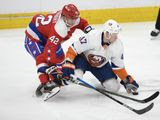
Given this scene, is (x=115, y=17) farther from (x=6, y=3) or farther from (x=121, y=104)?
(x=121, y=104)

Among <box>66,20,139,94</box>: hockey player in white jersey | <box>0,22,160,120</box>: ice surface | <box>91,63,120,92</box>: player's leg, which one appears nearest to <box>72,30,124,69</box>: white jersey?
<box>66,20,139,94</box>: hockey player in white jersey

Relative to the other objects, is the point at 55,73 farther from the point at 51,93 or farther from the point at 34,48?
the point at 34,48

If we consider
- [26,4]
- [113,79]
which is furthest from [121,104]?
[26,4]

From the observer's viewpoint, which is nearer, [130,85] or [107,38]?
[107,38]

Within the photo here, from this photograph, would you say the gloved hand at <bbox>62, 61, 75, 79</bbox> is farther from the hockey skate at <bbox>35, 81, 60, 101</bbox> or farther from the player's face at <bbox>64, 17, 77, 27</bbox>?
the player's face at <bbox>64, 17, 77, 27</bbox>

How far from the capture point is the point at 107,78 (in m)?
3.11

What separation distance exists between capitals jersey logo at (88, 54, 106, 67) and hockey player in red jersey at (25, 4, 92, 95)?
0.72 ft

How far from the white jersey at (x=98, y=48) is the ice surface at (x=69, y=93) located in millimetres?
264

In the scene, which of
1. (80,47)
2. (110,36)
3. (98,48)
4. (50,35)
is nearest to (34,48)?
(50,35)

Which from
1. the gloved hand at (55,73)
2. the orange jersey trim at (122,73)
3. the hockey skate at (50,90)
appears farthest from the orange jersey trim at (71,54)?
the orange jersey trim at (122,73)

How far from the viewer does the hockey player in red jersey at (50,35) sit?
9.65 feet

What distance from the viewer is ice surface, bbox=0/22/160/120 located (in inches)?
103

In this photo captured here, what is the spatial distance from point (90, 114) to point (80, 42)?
572 millimetres

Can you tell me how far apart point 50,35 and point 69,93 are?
1.49 ft
